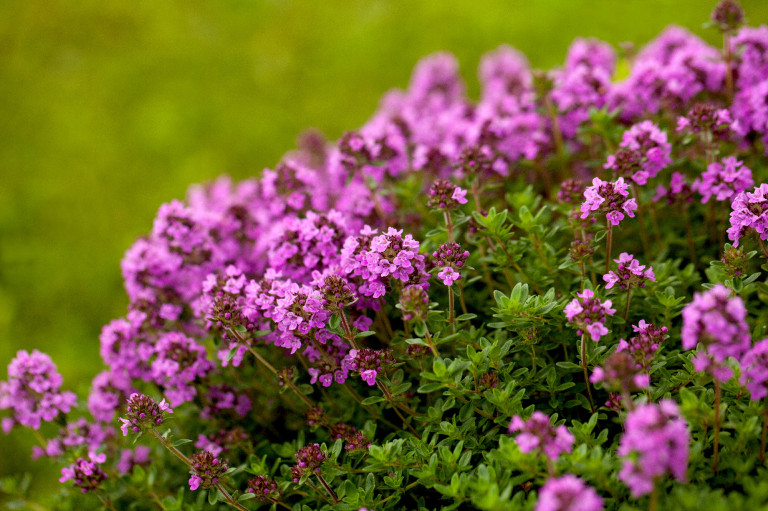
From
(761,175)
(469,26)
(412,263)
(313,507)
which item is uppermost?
(469,26)

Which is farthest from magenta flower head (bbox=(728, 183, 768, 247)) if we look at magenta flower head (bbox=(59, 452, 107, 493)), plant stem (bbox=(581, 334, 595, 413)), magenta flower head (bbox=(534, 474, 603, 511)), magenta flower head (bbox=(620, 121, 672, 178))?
magenta flower head (bbox=(59, 452, 107, 493))

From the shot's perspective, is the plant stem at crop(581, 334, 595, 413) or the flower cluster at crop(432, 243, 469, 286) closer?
the plant stem at crop(581, 334, 595, 413)

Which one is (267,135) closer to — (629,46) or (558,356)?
(629,46)

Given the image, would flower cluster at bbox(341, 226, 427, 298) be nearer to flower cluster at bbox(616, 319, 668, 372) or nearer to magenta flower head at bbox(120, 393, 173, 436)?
flower cluster at bbox(616, 319, 668, 372)

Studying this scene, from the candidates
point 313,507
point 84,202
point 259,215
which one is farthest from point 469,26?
point 313,507

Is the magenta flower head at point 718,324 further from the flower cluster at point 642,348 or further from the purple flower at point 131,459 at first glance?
the purple flower at point 131,459
